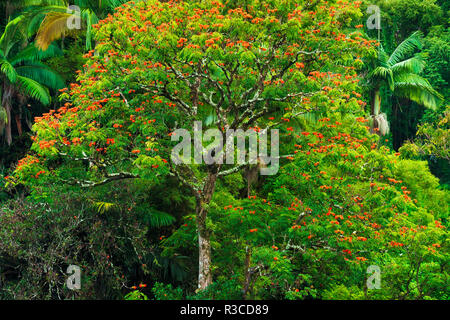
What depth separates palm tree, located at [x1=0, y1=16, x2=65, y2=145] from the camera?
16031mm

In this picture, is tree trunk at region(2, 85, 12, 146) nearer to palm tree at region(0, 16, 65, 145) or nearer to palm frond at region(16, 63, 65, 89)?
palm tree at region(0, 16, 65, 145)

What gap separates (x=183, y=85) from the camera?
11031 millimetres

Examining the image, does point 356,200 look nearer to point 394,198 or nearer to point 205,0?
point 394,198

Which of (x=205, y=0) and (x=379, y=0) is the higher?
(x=379, y=0)

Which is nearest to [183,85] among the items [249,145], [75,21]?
[249,145]

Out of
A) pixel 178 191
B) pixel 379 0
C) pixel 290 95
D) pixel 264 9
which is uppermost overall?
pixel 379 0

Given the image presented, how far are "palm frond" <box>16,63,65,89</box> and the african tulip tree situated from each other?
25.1ft

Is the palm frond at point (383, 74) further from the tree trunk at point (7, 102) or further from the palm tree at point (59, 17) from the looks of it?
the tree trunk at point (7, 102)

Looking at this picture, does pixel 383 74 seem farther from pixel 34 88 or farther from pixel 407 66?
pixel 34 88

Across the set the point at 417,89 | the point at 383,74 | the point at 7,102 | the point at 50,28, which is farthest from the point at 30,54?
the point at 417,89

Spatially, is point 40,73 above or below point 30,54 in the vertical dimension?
below

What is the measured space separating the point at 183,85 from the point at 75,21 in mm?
6910

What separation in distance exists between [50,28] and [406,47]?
1690 cm

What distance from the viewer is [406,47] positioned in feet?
78.8
